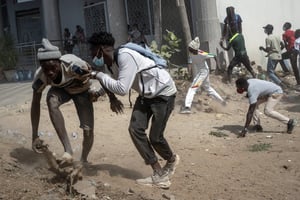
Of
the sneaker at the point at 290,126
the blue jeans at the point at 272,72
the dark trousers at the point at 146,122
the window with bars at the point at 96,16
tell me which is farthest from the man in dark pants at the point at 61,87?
the window with bars at the point at 96,16

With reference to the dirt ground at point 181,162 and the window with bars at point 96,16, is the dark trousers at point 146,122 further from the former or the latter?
the window with bars at point 96,16

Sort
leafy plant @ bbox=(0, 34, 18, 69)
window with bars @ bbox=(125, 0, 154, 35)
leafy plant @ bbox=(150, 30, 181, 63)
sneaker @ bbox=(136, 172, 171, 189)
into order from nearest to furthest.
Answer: sneaker @ bbox=(136, 172, 171, 189) < leafy plant @ bbox=(150, 30, 181, 63) < window with bars @ bbox=(125, 0, 154, 35) < leafy plant @ bbox=(0, 34, 18, 69)

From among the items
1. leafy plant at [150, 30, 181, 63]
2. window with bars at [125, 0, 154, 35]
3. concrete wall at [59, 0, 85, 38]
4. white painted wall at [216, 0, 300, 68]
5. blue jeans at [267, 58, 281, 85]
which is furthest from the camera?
concrete wall at [59, 0, 85, 38]

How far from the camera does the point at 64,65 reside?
4617 mm

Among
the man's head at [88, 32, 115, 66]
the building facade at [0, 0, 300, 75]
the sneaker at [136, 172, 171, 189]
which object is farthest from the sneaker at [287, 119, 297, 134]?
the building facade at [0, 0, 300, 75]

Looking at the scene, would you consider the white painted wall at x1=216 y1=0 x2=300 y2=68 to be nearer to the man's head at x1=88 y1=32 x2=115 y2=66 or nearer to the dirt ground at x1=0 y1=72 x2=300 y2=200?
the dirt ground at x1=0 y1=72 x2=300 y2=200

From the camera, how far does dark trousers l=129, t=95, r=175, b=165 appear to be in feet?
15.1

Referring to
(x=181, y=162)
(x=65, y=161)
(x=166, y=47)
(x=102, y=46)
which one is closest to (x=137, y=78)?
(x=102, y=46)

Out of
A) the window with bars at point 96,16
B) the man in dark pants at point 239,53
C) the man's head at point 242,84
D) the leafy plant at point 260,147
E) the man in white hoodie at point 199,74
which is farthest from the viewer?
the window with bars at point 96,16

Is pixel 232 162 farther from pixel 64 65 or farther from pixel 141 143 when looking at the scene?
pixel 64 65

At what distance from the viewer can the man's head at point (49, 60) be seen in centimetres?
442

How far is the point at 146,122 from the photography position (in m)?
4.67

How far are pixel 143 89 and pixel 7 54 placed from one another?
12566 millimetres

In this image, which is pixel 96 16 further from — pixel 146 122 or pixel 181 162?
pixel 146 122
